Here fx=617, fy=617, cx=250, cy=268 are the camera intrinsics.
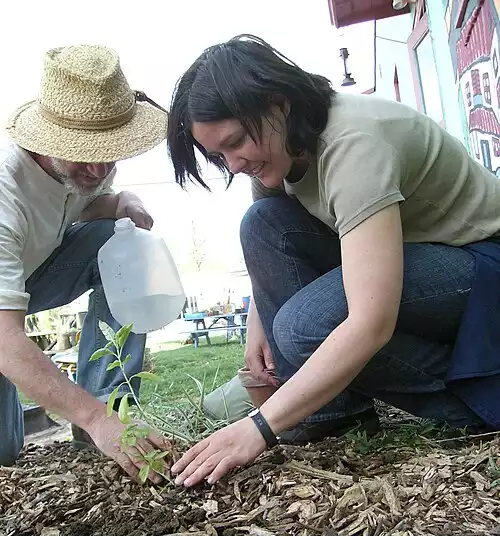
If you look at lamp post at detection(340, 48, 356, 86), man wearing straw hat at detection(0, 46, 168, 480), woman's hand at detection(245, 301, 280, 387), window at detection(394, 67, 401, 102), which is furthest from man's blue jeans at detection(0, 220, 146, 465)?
lamp post at detection(340, 48, 356, 86)

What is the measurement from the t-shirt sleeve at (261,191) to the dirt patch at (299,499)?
673 mm

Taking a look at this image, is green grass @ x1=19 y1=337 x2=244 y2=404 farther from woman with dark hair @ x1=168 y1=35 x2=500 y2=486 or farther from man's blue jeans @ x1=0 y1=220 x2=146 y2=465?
woman with dark hair @ x1=168 y1=35 x2=500 y2=486

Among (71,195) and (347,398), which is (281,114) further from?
(71,195)

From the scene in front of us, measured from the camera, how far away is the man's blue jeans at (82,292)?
6.29 feet

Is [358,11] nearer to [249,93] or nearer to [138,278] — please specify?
[138,278]

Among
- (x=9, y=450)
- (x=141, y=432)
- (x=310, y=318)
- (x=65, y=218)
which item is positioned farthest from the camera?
(x=65, y=218)

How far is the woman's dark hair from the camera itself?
1233mm

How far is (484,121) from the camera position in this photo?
2.90m

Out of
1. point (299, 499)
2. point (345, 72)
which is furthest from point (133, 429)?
point (345, 72)

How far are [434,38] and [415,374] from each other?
3005 millimetres

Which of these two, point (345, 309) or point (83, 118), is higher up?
point (83, 118)

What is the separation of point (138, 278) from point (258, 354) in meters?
0.60

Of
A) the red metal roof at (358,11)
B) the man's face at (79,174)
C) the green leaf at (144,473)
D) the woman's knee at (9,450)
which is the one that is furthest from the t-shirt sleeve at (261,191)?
the red metal roof at (358,11)

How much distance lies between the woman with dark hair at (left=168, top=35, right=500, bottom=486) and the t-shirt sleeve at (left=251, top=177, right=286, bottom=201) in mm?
135
